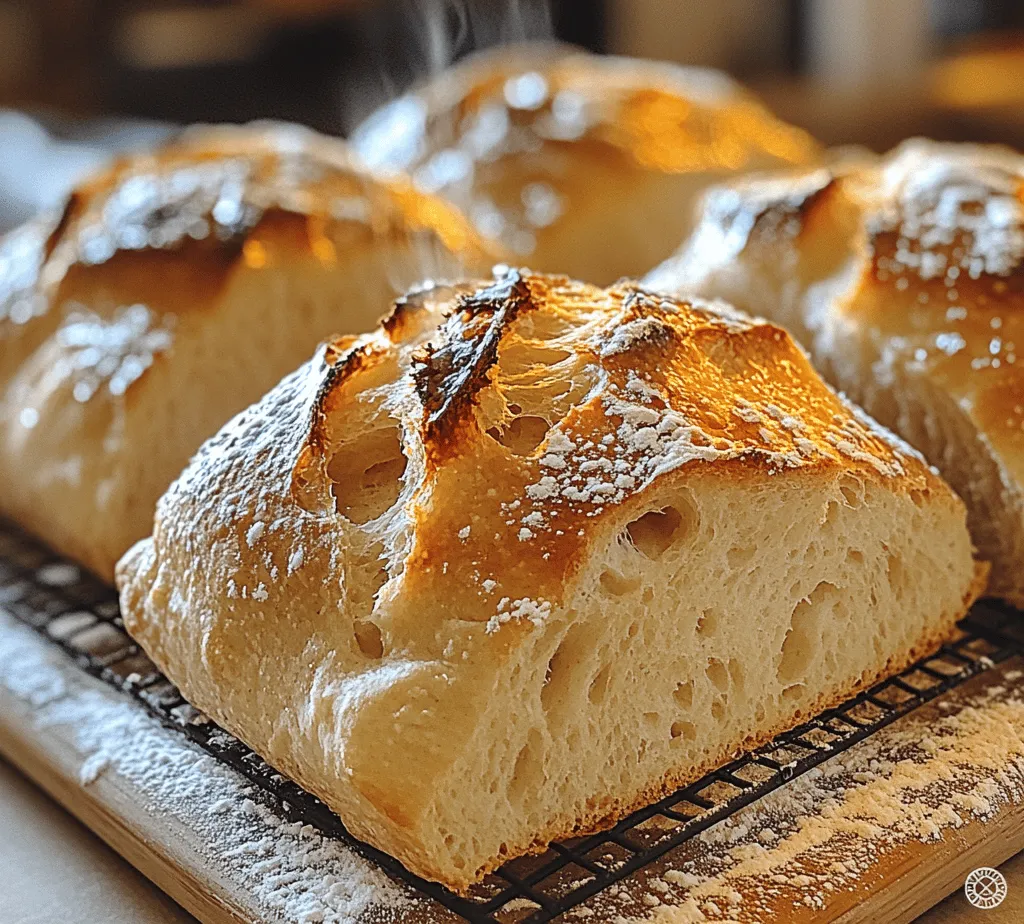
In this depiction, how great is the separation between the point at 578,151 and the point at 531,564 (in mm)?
1469

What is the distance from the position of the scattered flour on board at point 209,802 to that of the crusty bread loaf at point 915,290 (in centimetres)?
91

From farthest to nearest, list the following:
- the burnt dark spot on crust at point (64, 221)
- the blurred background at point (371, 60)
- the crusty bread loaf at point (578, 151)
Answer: the blurred background at point (371, 60) → the crusty bread loaf at point (578, 151) → the burnt dark spot on crust at point (64, 221)

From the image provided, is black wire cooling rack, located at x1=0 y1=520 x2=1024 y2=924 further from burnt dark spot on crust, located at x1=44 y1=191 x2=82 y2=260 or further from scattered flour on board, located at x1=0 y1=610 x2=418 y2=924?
burnt dark spot on crust, located at x1=44 y1=191 x2=82 y2=260

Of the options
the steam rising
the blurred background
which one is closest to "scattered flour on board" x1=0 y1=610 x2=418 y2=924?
the steam rising

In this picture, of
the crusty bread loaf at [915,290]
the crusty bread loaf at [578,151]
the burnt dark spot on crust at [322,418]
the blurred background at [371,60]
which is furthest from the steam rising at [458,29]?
the burnt dark spot on crust at [322,418]

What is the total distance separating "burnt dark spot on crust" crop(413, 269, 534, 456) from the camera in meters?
1.40

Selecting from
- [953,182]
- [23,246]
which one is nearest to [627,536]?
[953,182]

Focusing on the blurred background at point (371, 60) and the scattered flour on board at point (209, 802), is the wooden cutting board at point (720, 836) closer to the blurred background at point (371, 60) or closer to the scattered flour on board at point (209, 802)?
the scattered flour on board at point (209, 802)

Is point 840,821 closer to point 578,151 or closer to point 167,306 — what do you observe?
point 167,306

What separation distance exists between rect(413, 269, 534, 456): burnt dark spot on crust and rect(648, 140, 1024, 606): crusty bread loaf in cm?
51

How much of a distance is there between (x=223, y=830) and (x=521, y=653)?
0.40 m

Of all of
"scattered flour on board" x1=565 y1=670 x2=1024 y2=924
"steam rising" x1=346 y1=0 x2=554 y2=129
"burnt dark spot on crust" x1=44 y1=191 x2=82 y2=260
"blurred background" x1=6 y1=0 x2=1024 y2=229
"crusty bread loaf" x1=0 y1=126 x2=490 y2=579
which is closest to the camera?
"scattered flour on board" x1=565 y1=670 x2=1024 y2=924

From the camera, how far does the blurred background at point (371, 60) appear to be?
4723 millimetres

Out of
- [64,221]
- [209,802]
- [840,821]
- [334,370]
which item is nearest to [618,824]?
[840,821]
